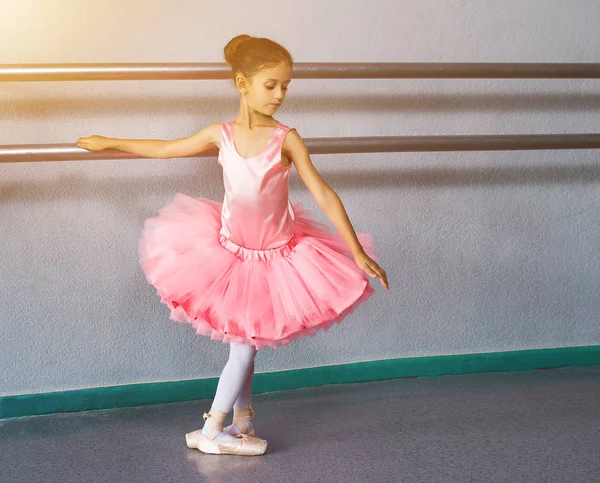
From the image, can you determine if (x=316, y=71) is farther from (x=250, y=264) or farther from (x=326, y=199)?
(x=250, y=264)

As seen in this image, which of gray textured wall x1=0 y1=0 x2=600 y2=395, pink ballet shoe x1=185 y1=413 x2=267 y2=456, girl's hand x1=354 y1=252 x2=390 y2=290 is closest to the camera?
girl's hand x1=354 y1=252 x2=390 y2=290

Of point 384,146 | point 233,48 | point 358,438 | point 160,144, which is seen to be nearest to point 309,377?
point 358,438

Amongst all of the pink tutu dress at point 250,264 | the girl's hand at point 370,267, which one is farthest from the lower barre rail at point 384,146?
the girl's hand at point 370,267

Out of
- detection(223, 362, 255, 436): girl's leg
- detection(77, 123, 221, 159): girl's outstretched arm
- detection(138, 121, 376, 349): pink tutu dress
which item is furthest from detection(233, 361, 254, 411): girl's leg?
detection(77, 123, 221, 159): girl's outstretched arm

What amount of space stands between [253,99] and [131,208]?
0.46m

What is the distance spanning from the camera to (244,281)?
4.81ft

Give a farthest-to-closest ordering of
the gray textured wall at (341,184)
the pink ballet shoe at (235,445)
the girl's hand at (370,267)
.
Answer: the gray textured wall at (341,184) < the pink ballet shoe at (235,445) < the girl's hand at (370,267)

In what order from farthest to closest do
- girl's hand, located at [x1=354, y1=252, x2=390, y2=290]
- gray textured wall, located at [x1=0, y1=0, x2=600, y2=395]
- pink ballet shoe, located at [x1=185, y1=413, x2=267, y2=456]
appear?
gray textured wall, located at [x1=0, y1=0, x2=600, y2=395], pink ballet shoe, located at [x1=185, y1=413, x2=267, y2=456], girl's hand, located at [x1=354, y1=252, x2=390, y2=290]

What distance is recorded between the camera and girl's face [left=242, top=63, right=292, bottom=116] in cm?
143

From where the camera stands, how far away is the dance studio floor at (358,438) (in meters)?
1.42

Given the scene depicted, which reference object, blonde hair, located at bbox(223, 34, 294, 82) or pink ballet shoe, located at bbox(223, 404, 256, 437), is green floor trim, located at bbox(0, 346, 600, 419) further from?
blonde hair, located at bbox(223, 34, 294, 82)

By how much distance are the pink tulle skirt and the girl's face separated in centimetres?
24

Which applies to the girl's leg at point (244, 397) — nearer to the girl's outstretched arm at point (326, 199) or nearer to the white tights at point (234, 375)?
the white tights at point (234, 375)

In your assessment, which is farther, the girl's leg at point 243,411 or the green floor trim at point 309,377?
the green floor trim at point 309,377
